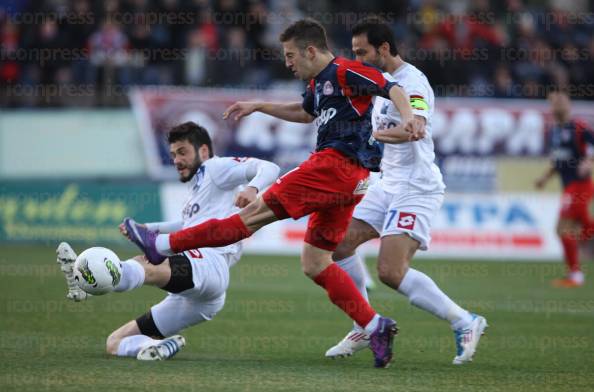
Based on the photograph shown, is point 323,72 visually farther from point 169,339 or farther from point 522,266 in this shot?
point 522,266

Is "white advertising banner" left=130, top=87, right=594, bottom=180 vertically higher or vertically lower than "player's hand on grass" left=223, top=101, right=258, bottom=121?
lower

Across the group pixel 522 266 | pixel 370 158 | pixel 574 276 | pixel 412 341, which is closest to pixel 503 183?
pixel 522 266

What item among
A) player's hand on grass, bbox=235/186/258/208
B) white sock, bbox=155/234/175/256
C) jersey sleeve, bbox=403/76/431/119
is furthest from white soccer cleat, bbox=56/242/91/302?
jersey sleeve, bbox=403/76/431/119

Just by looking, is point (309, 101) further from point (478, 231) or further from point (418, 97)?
point (478, 231)

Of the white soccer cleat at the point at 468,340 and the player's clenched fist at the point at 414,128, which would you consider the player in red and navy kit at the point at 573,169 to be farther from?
the player's clenched fist at the point at 414,128

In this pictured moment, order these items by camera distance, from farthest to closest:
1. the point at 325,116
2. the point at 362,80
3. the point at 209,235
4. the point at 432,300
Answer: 1. the point at 432,300
2. the point at 325,116
3. the point at 362,80
4. the point at 209,235

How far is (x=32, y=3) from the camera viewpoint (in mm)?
20344

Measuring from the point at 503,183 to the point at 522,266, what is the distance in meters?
3.78

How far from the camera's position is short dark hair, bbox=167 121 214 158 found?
7.73m

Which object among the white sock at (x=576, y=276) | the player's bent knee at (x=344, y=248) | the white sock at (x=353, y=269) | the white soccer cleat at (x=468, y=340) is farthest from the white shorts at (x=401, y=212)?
the white sock at (x=576, y=276)

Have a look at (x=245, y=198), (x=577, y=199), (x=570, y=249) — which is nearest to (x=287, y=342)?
(x=245, y=198)

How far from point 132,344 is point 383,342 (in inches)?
69.0

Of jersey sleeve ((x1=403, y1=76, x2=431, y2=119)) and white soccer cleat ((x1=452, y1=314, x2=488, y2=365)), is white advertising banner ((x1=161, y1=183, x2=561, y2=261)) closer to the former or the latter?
jersey sleeve ((x1=403, y1=76, x2=431, y2=119))

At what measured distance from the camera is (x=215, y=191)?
7.69 meters
